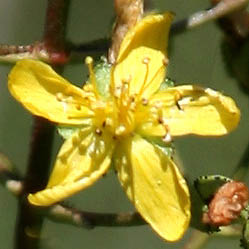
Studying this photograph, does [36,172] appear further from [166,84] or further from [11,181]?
[166,84]

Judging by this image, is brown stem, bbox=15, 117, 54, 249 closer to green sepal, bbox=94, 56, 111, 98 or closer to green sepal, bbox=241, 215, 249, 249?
green sepal, bbox=94, 56, 111, 98

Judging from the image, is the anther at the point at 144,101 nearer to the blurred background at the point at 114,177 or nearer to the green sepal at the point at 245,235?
the green sepal at the point at 245,235

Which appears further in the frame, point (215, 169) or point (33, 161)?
point (215, 169)

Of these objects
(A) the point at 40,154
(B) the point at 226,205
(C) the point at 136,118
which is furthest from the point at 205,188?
(A) the point at 40,154

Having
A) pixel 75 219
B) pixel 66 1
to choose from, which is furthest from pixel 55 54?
pixel 75 219

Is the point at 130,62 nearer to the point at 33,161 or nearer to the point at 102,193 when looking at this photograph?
the point at 33,161

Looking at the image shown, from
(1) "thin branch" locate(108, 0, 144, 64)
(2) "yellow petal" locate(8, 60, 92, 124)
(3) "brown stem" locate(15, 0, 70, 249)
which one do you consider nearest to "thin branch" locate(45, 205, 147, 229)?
(3) "brown stem" locate(15, 0, 70, 249)

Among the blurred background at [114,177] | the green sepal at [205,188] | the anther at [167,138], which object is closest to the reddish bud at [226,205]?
the green sepal at [205,188]
